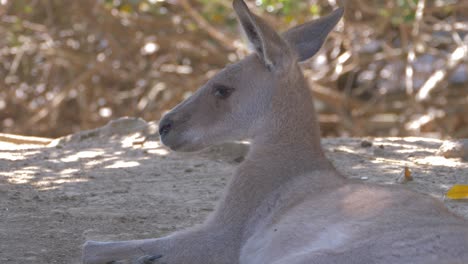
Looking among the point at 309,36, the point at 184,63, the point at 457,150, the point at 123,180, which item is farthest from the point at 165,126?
the point at 184,63

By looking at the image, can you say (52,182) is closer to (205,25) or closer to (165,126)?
(165,126)

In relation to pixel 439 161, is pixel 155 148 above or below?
above

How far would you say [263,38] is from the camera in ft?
14.0

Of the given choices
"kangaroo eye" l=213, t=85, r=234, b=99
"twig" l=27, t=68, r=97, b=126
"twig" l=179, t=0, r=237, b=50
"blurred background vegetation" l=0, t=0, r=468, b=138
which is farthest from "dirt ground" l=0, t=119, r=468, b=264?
"twig" l=27, t=68, r=97, b=126

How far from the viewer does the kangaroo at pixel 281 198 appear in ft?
11.2

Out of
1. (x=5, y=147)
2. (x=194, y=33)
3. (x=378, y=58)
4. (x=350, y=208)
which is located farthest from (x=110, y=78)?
(x=350, y=208)

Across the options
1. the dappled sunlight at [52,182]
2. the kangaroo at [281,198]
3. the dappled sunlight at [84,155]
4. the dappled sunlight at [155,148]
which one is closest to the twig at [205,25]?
the dappled sunlight at [155,148]

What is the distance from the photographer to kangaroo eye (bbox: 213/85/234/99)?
4.59 metres

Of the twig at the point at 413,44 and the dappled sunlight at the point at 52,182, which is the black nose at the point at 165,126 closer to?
the dappled sunlight at the point at 52,182

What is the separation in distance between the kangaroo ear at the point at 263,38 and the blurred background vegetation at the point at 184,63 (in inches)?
185

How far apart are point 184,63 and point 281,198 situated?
22.7 feet

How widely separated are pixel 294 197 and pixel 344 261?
2.68 feet

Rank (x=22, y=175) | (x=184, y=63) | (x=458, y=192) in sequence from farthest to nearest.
Answer: (x=184, y=63)
(x=22, y=175)
(x=458, y=192)

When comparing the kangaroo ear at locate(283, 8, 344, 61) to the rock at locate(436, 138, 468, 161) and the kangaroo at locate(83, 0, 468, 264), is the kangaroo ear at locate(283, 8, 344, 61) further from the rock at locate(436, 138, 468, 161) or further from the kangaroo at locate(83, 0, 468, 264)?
the rock at locate(436, 138, 468, 161)
